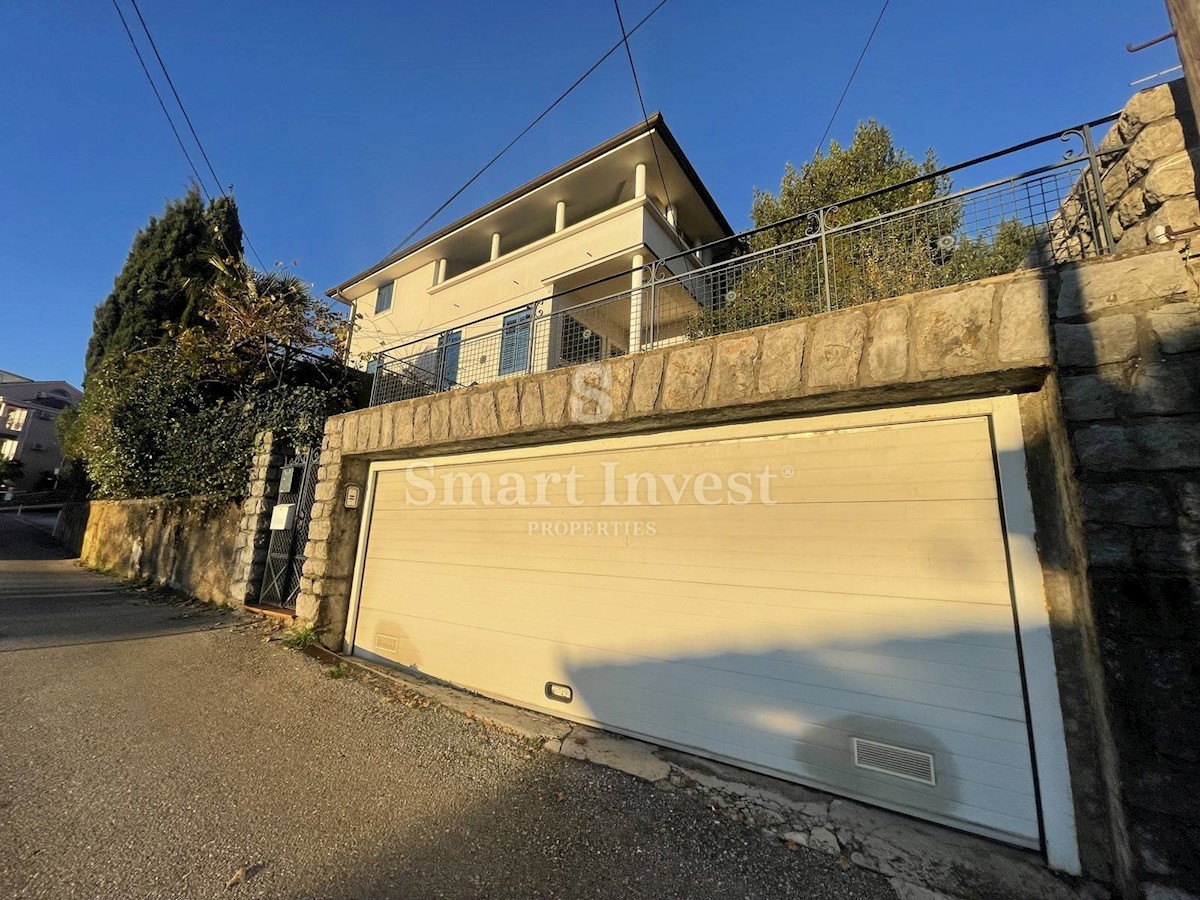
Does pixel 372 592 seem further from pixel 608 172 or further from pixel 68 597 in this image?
pixel 608 172

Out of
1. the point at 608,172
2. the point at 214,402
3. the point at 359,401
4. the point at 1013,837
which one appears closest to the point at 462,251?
the point at 608,172

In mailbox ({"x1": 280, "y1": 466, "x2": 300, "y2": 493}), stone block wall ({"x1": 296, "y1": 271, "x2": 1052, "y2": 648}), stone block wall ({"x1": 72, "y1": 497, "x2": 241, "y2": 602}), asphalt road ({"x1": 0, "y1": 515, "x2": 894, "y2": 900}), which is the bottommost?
asphalt road ({"x1": 0, "y1": 515, "x2": 894, "y2": 900})

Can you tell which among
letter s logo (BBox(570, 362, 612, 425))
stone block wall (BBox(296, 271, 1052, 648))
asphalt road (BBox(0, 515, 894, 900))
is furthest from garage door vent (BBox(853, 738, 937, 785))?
letter s logo (BBox(570, 362, 612, 425))

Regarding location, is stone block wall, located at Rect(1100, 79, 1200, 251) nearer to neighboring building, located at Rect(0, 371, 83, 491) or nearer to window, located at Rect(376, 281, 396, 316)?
window, located at Rect(376, 281, 396, 316)

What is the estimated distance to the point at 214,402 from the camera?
32.4 feet

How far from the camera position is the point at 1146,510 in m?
2.21

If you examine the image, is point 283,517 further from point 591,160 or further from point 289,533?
point 591,160

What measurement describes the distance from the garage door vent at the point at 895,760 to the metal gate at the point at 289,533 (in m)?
7.13

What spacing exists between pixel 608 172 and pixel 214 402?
10.1 m

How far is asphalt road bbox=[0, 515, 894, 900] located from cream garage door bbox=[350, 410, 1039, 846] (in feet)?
2.01

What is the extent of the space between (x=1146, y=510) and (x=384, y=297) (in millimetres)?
18905

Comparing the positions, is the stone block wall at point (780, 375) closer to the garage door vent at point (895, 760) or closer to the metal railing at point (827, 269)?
the metal railing at point (827, 269)

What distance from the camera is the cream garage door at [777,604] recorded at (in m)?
2.73

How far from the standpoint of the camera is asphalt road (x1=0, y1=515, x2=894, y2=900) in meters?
2.28
